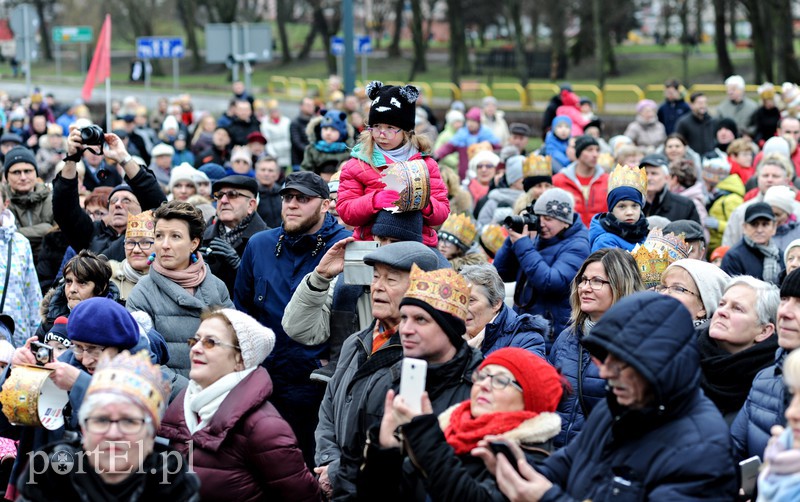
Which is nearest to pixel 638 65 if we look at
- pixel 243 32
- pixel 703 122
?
pixel 243 32

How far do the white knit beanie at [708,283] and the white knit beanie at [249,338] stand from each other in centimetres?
261

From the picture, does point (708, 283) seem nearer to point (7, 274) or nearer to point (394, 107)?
point (394, 107)

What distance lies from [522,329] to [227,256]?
8.28 ft

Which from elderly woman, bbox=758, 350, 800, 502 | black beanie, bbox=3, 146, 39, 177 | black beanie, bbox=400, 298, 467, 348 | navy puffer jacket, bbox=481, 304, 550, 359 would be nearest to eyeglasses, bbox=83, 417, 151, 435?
black beanie, bbox=400, 298, 467, 348

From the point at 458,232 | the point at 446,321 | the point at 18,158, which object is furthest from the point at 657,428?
the point at 18,158

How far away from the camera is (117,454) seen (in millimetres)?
4391

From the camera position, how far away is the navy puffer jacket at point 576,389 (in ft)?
19.7

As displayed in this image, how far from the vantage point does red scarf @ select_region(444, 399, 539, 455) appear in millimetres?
4531

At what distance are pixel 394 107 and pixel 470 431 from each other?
2.91 m

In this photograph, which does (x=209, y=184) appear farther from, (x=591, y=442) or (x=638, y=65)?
(x=638, y=65)

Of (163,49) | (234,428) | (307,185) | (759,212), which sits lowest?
(234,428)

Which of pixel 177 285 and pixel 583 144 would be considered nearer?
pixel 177 285

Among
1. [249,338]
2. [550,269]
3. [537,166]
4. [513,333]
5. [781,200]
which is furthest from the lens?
[537,166]

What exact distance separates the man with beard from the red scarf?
2.60m
